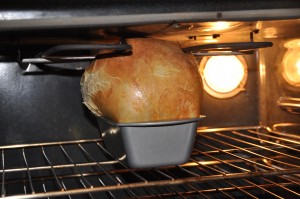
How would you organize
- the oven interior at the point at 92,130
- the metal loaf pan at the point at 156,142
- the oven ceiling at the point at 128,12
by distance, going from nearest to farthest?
1. the oven ceiling at the point at 128,12
2. the metal loaf pan at the point at 156,142
3. the oven interior at the point at 92,130

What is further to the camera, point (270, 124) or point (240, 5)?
point (270, 124)

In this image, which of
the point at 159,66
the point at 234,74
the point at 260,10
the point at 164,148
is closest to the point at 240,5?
the point at 260,10

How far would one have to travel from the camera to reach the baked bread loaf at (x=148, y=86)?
2.73ft

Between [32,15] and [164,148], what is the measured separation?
1.23ft

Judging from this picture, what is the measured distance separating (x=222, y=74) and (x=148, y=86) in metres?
0.55

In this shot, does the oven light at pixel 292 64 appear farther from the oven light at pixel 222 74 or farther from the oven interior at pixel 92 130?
the oven light at pixel 222 74

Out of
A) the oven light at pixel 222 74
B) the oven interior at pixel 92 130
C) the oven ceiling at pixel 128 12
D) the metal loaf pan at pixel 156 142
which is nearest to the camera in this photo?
the oven ceiling at pixel 128 12

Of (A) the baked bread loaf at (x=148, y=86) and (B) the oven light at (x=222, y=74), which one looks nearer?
(A) the baked bread loaf at (x=148, y=86)

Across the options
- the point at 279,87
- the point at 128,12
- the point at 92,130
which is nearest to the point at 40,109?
the point at 92,130

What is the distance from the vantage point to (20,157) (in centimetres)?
118

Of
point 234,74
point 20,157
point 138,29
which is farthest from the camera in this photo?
point 234,74

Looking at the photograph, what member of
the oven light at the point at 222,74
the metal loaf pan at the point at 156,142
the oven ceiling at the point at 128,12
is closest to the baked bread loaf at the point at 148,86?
the metal loaf pan at the point at 156,142

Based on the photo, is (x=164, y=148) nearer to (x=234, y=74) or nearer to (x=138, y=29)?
(x=138, y=29)

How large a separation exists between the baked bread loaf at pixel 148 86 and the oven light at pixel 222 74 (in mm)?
431
